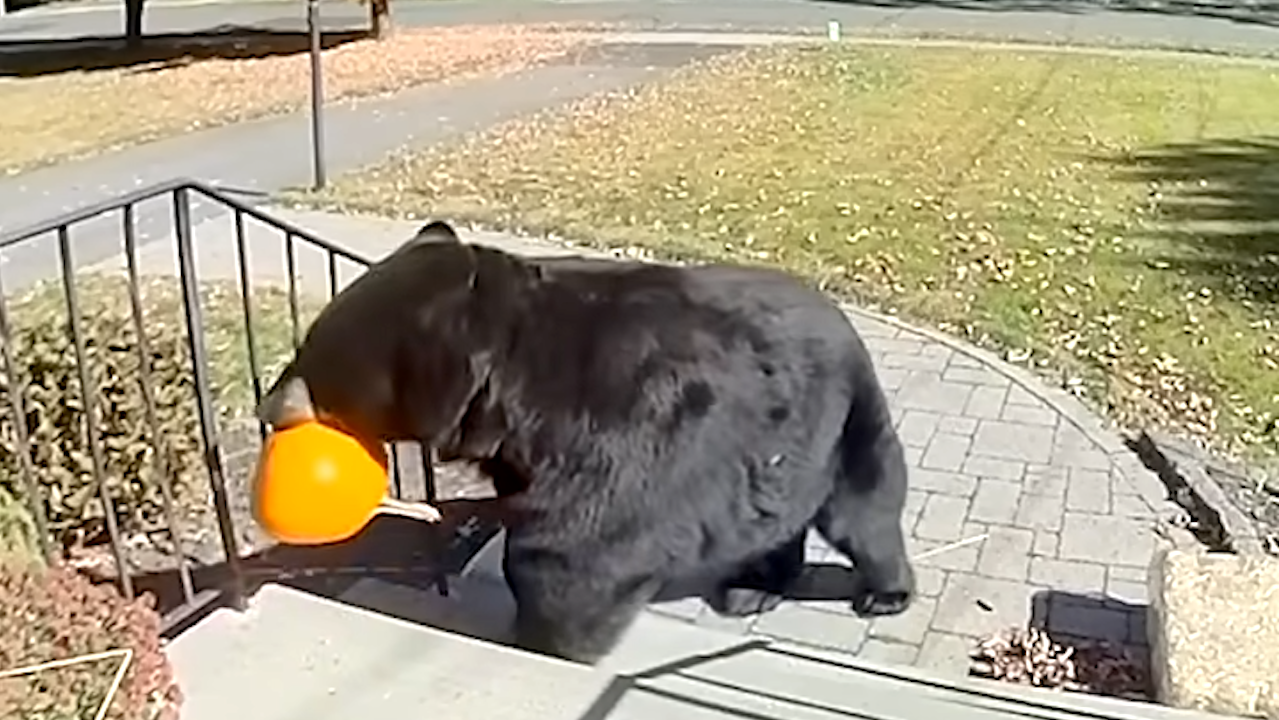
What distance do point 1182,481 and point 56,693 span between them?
3.69 metres

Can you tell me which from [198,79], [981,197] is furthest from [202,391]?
[198,79]

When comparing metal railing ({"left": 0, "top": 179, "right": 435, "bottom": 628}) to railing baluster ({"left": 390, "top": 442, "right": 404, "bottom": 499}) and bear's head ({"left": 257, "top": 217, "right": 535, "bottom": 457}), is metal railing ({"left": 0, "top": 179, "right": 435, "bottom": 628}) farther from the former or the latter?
bear's head ({"left": 257, "top": 217, "right": 535, "bottom": 457})

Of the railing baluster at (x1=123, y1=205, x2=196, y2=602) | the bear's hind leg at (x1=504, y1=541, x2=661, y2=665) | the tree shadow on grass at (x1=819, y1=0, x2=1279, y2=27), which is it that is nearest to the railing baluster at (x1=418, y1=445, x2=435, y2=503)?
the bear's hind leg at (x1=504, y1=541, x2=661, y2=665)

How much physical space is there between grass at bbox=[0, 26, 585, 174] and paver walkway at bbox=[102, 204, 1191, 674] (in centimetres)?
827

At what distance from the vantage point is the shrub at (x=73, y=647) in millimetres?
2391

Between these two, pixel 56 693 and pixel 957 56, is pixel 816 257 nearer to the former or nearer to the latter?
pixel 56 693

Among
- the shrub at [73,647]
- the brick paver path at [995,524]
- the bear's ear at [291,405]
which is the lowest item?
the brick paver path at [995,524]

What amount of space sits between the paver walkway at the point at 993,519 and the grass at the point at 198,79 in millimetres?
8266

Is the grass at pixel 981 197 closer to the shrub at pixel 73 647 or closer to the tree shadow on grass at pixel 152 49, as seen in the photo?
the shrub at pixel 73 647

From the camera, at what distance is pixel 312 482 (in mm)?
2988

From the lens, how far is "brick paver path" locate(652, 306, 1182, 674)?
3977mm

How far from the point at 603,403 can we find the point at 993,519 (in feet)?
6.25

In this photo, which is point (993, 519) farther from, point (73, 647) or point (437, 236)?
point (73, 647)

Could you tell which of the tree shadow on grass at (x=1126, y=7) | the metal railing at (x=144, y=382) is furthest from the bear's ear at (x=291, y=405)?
the tree shadow on grass at (x=1126, y=7)
